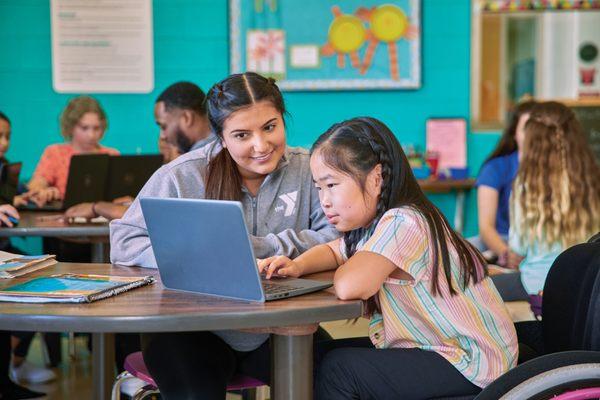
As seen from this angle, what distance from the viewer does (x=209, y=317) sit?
5.03ft

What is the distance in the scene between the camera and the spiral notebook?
166cm

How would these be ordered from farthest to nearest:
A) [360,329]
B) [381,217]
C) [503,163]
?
[360,329], [503,163], [381,217]

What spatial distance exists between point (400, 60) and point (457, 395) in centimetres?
399

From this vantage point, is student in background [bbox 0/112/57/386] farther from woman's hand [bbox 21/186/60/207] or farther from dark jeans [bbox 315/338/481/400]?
dark jeans [bbox 315/338/481/400]

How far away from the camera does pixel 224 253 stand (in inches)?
63.7

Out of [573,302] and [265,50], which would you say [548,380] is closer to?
[573,302]

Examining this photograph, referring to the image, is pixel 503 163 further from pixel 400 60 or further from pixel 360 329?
pixel 400 60

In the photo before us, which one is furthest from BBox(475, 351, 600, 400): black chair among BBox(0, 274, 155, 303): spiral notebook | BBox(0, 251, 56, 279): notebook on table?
BBox(0, 251, 56, 279): notebook on table

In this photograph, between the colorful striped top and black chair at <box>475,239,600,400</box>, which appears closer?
black chair at <box>475,239,600,400</box>

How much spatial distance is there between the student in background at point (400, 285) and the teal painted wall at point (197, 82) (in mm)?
3706

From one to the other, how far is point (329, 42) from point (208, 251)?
408 centimetres

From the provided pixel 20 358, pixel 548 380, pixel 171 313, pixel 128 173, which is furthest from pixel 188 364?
pixel 20 358

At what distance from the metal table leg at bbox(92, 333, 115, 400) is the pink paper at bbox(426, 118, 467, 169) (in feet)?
11.2

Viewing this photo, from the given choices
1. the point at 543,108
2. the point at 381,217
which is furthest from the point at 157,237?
the point at 543,108
